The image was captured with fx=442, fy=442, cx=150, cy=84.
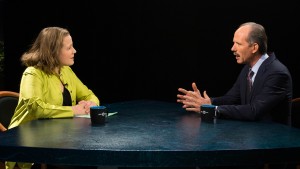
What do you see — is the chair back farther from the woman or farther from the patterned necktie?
the patterned necktie

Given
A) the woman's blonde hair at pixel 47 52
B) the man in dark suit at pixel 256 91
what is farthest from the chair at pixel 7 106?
the man in dark suit at pixel 256 91

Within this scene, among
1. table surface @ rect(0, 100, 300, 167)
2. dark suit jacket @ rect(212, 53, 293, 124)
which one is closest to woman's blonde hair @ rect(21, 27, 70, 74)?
table surface @ rect(0, 100, 300, 167)

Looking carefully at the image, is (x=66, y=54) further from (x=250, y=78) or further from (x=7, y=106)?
(x=250, y=78)

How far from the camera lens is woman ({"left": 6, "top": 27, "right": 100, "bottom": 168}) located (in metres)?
2.64

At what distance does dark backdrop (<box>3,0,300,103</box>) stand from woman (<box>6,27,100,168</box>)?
118cm

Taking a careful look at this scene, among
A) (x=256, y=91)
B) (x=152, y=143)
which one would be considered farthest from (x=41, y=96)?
(x=256, y=91)

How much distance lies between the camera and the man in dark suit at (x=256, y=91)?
260cm

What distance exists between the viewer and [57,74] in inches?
122

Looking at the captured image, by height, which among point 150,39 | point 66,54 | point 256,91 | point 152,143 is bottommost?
point 152,143

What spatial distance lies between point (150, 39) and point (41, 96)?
1.78 m

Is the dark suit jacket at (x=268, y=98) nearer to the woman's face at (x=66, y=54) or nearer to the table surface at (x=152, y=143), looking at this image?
the table surface at (x=152, y=143)

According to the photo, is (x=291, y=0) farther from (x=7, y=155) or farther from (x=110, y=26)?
(x=7, y=155)

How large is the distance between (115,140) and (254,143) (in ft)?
2.04

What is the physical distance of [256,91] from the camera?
9.29 ft
